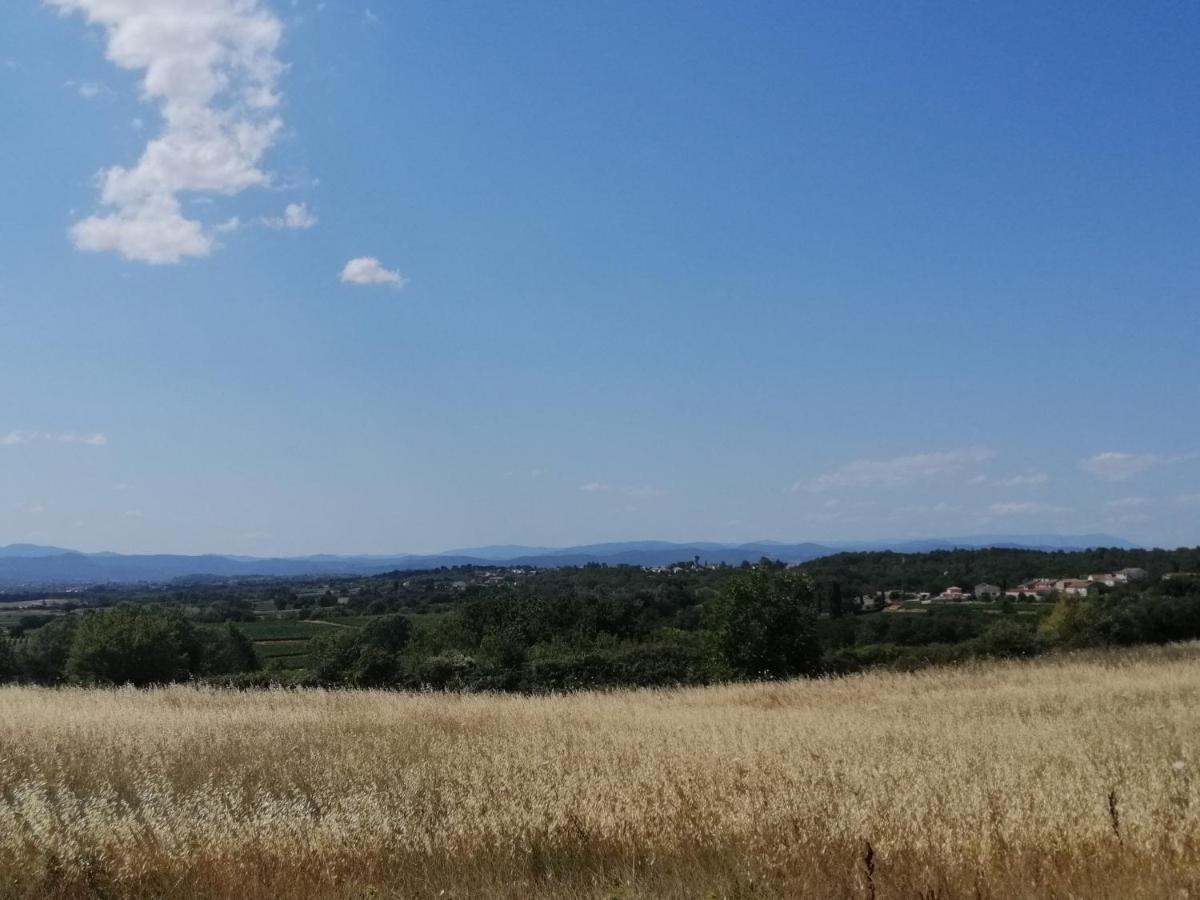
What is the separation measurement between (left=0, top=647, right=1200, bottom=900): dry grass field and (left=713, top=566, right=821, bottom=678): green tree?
1945cm

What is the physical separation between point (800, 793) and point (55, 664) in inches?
2527

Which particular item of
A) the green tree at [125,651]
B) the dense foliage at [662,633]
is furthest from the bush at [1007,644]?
the green tree at [125,651]

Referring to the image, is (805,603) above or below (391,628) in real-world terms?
above

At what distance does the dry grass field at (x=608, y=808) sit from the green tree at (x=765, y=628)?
19.4 meters

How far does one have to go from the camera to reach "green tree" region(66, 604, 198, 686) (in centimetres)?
4203

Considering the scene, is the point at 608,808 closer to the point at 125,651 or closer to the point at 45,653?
the point at 125,651

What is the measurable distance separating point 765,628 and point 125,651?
29700 mm

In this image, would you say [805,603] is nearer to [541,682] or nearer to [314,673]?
[541,682]

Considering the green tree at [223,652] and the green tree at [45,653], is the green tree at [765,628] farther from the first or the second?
the green tree at [45,653]

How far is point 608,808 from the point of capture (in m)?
5.89

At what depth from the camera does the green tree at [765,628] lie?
102ft

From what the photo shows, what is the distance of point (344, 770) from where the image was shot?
809 centimetres

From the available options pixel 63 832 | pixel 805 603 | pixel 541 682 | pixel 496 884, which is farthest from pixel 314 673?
pixel 496 884

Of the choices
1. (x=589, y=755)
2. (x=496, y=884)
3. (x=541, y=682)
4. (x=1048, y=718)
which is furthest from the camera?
(x=541, y=682)
